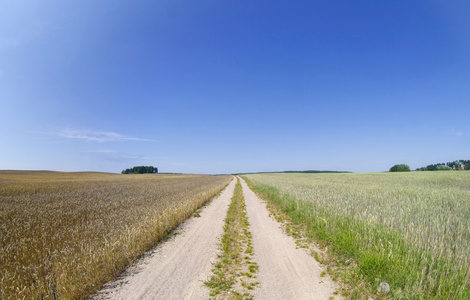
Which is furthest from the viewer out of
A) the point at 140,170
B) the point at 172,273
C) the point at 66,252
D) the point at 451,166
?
the point at 140,170

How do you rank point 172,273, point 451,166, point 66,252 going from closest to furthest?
point 172,273 → point 66,252 → point 451,166

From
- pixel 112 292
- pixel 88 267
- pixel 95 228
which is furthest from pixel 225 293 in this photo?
pixel 95 228

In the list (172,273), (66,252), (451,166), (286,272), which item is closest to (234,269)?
(286,272)

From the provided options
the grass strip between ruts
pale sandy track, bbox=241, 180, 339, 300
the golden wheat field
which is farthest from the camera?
the grass strip between ruts

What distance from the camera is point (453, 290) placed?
Result: 4.02m

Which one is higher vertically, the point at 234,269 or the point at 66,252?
the point at 66,252

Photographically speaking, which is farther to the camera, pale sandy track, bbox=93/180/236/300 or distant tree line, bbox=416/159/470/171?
distant tree line, bbox=416/159/470/171

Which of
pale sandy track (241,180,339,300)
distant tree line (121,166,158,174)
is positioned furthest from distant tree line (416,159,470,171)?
distant tree line (121,166,158,174)

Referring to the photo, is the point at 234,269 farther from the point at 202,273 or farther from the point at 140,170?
the point at 140,170

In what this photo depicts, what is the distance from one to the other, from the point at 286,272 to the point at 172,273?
3172 mm

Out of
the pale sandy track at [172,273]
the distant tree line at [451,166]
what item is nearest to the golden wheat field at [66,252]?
the pale sandy track at [172,273]

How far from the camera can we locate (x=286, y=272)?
5.71 m

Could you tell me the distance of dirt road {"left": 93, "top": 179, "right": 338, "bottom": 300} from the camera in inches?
185

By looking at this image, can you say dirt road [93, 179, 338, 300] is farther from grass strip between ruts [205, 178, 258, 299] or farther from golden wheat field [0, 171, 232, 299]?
golden wheat field [0, 171, 232, 299]
